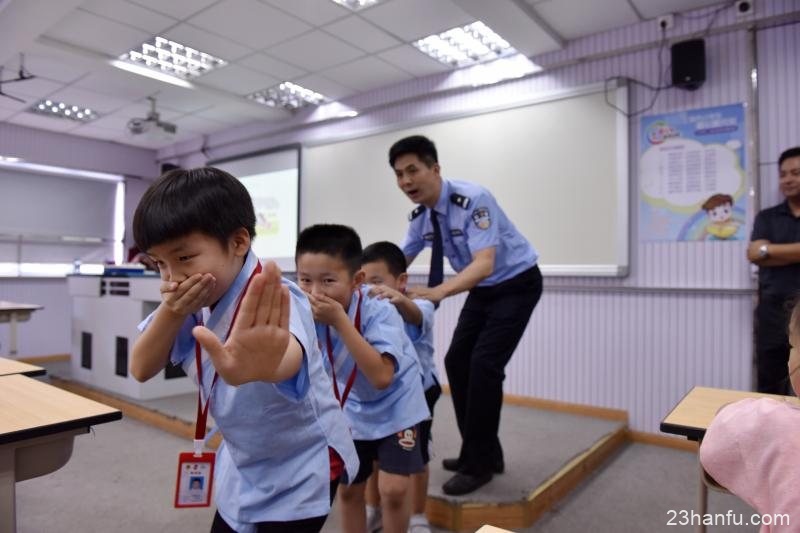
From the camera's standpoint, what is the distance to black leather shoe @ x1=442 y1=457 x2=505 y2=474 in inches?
92.7

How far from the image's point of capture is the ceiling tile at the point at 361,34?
11.6ft

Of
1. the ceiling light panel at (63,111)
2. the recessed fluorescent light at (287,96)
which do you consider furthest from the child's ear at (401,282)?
the ceiling light panel at (63,111)

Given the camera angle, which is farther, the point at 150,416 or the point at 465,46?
the point at 465,46

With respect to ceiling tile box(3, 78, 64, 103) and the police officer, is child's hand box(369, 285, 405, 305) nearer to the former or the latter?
the police officer

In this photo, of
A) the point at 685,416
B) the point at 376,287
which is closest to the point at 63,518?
the point at 376,287

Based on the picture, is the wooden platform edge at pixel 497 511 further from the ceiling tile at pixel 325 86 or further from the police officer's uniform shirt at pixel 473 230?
the ceiling tile at pixel 325 86

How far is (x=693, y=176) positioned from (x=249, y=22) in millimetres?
3028

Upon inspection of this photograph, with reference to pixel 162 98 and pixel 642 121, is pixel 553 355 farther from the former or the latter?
pixel 162 98

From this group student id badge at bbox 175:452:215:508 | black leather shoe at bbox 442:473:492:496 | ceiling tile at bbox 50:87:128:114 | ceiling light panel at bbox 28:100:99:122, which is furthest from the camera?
ceiling light panel at bbox 28:100:99:122

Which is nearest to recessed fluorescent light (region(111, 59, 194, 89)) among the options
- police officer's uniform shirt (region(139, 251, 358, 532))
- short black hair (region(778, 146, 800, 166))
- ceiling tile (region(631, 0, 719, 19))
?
ceiling tile (region(631, 0, 719, 19))

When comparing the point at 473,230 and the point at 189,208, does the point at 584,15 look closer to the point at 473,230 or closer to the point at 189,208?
the point at 473,230

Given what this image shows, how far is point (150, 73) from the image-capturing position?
14.3 feet

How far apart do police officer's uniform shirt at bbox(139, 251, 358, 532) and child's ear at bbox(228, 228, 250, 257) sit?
3cm

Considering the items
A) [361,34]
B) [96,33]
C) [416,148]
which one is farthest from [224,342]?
[96,33]
